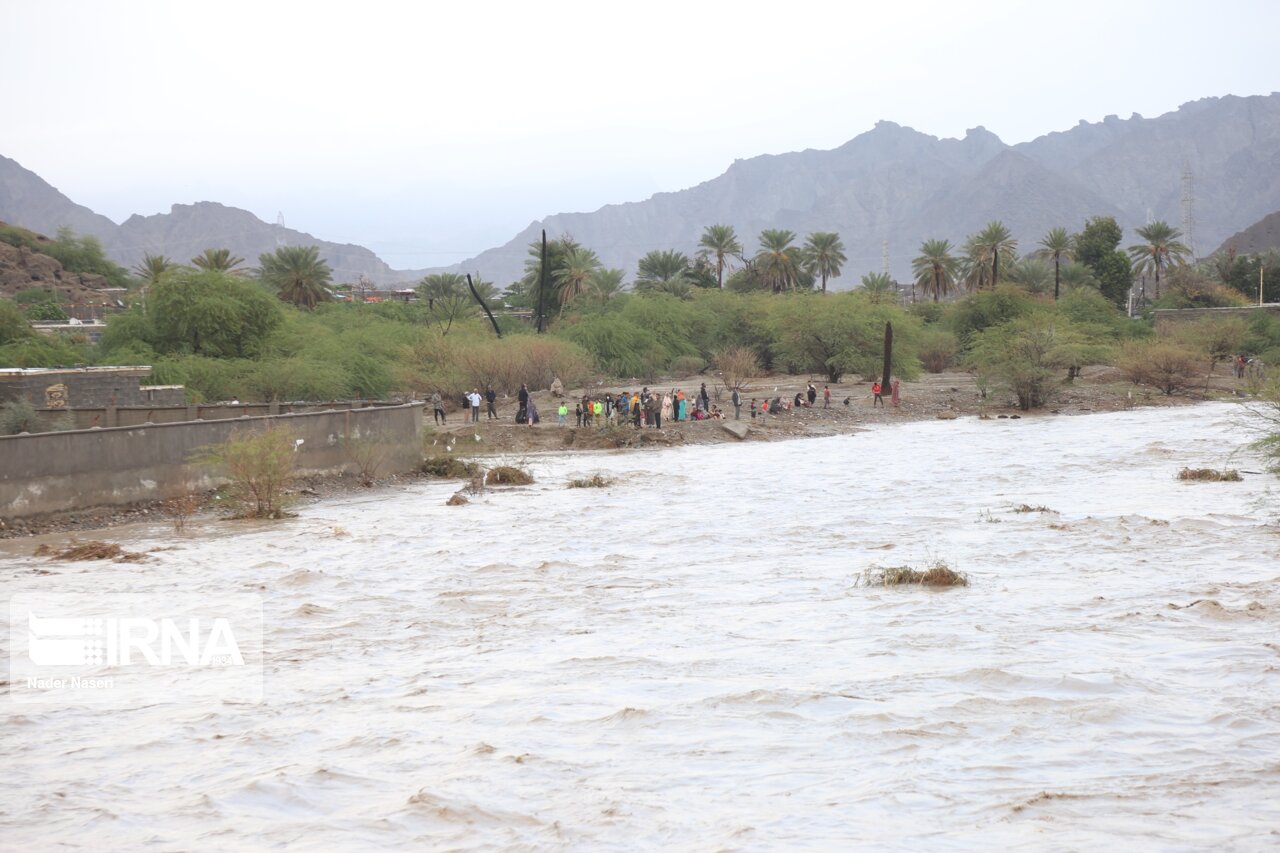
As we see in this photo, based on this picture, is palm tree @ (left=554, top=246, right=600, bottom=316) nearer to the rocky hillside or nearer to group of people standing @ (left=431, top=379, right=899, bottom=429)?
group of people standing @ (left=431, top=379, right=899, bottom=429)

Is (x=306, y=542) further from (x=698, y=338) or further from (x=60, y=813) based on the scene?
(x=698, y=338)

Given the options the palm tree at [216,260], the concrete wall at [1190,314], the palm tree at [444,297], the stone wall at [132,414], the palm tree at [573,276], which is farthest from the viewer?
the palm tree at [573,276]

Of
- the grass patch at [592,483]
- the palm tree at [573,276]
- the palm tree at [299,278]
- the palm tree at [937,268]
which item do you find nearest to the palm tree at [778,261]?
the palm tree at [937,268]

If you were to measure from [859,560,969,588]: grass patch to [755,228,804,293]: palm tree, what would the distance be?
78533mm

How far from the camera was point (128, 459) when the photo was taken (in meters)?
20.8

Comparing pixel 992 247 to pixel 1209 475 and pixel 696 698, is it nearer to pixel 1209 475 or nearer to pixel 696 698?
pixel 1209 475

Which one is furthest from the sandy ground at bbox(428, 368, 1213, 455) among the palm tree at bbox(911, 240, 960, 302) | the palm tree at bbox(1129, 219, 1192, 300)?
the palm tree at bbox(1129, 219, 1192, 300)

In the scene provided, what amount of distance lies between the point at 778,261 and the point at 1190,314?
30.8 meters

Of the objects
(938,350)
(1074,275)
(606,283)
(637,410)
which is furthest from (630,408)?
(1074,275)

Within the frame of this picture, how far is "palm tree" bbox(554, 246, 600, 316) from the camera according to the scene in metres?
78.1

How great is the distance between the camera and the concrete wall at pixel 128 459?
1881cm

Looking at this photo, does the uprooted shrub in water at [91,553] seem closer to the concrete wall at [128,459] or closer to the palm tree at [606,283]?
the concrete wall at [128,459]

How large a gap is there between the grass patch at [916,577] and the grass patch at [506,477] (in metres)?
13.5

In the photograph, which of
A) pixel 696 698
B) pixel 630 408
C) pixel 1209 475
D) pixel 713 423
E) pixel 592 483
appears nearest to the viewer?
pixel 696 698
